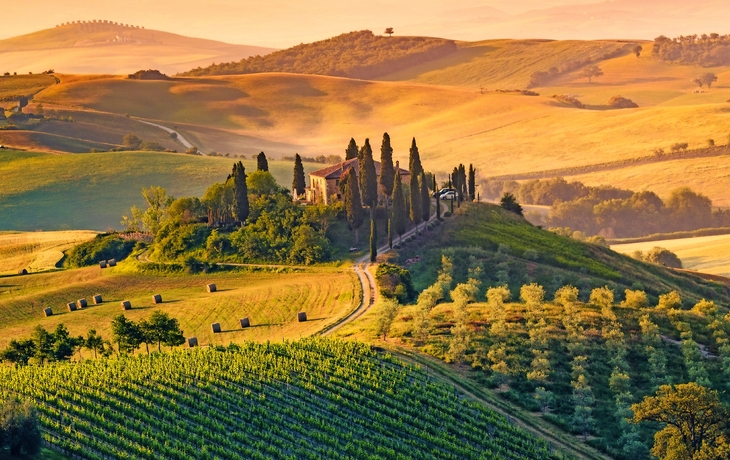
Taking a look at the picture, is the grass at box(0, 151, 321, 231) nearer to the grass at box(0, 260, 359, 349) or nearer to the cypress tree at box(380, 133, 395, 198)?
the grass at box(0, 260, 359, 349)

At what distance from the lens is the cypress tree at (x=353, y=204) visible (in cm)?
9831

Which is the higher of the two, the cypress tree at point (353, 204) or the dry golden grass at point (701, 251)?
the cypress tree at point (353, 204)

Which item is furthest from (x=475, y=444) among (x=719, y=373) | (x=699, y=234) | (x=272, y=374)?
(x=699, y=234)

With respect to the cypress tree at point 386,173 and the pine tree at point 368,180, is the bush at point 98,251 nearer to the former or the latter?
the pine tree at point 368,180

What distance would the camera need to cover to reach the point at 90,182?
151 metres

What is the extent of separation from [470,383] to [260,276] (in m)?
36.0

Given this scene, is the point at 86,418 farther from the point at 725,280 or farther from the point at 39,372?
the point at 725,280

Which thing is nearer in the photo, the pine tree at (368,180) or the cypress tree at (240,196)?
the cypress tree at (240,196)

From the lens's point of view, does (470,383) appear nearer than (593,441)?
No

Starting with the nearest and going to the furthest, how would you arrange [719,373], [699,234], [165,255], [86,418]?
[86,418] → [719,373] → [165,255] → [699,234]

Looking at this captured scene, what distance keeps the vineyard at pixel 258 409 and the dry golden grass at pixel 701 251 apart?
80864mm

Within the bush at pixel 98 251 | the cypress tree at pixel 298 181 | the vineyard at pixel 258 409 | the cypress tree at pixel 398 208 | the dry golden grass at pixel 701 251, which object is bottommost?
the dry golden grass at pixel 701 251

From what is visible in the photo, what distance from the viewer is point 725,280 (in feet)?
384

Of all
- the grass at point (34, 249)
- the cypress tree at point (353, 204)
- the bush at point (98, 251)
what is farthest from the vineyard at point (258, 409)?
the grass at point (34, 249)
